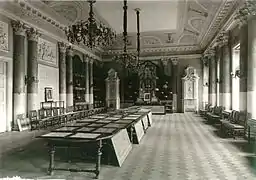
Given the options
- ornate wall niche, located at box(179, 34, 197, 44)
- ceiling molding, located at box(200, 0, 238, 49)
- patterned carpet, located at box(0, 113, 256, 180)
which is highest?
ornate wall niche, located at box(179, 34, 197, 44)

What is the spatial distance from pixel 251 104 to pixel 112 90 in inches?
543

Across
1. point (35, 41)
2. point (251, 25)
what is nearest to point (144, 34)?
point (35, 41)

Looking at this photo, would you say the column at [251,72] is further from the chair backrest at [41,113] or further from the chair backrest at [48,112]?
the chair backrest at [48,112]

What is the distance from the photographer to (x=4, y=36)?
915 cm

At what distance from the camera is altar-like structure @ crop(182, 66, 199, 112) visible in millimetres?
19766

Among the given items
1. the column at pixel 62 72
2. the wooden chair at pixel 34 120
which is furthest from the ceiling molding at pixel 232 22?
the wooden chair at pixel 34 120

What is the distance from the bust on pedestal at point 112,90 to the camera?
20438 millimetres

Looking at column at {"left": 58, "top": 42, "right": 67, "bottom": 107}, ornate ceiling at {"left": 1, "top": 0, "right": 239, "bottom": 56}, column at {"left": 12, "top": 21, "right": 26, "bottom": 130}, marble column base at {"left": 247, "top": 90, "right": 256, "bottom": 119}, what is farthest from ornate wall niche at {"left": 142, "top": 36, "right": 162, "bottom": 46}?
marble column base at {"left": 247, "top": 90, "right": 256, "bottom": 119}

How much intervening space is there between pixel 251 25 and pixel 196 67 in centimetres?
1215

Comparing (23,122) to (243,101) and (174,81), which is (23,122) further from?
(174,81)

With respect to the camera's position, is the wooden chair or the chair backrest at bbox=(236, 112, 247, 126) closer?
the chair backrest at bbox=(236, 112, 247, 126)

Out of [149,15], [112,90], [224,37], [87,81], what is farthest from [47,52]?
[112,90]

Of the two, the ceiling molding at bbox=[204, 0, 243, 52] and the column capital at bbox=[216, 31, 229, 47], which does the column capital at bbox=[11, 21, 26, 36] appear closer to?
the ceiling molding at bbox=[204, 0, 243, 52]

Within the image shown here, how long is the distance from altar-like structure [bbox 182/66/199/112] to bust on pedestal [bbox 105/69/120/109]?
17.7ft
